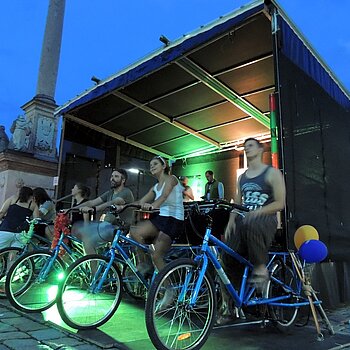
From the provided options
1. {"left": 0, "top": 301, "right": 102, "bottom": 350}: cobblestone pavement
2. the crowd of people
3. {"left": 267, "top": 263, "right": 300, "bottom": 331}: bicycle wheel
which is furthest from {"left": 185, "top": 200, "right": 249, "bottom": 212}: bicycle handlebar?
{"left": 0, "top": 301, "right": 102, "bottom": 350}: cobblestone pavement

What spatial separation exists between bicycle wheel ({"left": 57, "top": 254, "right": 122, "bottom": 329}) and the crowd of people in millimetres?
536

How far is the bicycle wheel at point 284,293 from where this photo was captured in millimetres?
3668

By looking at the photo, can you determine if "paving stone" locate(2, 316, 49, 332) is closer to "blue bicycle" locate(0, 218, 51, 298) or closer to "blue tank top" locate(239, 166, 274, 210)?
"blue bicycle" locate(0, 218, 51, 298)

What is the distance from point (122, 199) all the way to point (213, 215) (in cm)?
149

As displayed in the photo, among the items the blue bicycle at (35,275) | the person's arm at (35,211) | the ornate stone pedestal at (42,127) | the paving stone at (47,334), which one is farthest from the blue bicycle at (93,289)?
the ornate stone pedestal at (42,127)

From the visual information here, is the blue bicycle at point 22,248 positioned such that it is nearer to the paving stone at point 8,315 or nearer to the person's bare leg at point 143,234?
the paving stone at point 8,315

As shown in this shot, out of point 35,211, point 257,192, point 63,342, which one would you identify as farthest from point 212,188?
point 63,342

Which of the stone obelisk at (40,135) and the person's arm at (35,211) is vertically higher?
the stone obelisk at (40,135)

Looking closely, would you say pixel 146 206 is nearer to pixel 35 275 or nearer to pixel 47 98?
pixel 35 275

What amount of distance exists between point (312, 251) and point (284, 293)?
1.74 ft

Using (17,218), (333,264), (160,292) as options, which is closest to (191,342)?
(160,292)

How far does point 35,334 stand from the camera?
10.6 ft

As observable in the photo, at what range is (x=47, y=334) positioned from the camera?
128 inches

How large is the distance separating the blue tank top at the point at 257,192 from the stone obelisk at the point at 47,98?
20.3 ft
